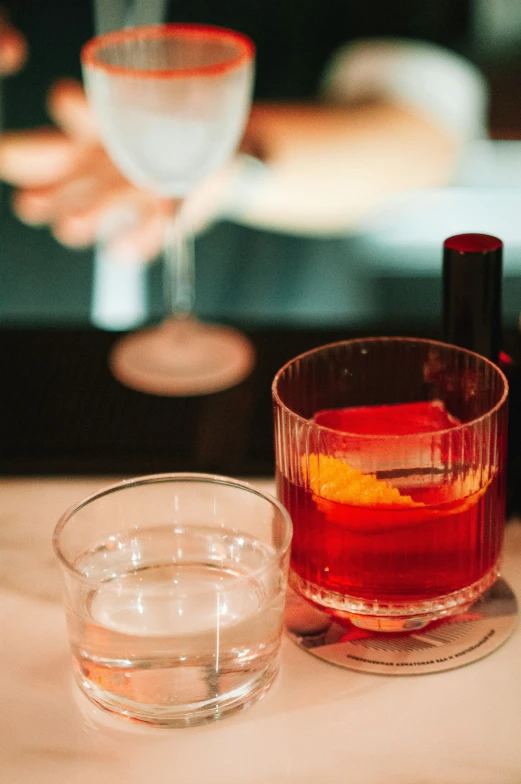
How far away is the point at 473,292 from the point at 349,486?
13cm

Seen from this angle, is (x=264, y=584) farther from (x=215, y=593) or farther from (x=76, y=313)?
(x=76, y=313)

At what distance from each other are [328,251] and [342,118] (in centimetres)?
23

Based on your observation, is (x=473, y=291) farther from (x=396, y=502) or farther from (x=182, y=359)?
(x=182, y=359)

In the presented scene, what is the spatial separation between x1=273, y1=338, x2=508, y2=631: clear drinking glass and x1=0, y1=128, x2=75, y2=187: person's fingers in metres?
0.86

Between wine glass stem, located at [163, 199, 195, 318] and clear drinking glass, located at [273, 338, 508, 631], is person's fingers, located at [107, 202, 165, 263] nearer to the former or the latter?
wine glass stem, located at [163, 199, 195, 318]

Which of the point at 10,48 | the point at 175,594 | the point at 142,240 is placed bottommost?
the point at 142,240

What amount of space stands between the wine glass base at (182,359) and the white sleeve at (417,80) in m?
0.87

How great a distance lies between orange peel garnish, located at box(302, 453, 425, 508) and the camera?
0.42 meters

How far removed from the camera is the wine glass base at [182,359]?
754 mm

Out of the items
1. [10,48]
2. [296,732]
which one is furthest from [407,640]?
[10,48]

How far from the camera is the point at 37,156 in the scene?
1299mm

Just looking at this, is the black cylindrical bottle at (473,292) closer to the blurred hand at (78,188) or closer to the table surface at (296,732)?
the table surface at (296,732)

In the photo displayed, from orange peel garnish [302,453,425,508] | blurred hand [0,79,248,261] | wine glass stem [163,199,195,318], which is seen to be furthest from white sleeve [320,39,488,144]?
orange peel garnish [302,453,425,508]

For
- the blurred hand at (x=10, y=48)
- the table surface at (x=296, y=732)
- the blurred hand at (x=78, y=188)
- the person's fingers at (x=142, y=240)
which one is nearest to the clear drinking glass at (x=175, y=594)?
the table surface at (x=296, y=732)
